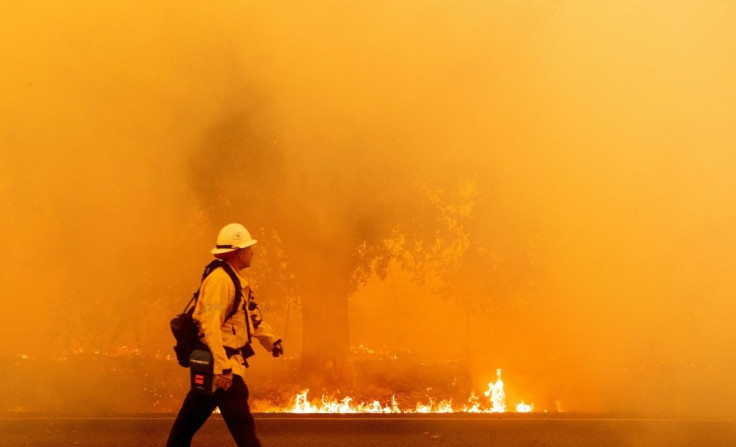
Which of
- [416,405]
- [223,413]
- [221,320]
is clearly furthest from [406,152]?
[223,413]

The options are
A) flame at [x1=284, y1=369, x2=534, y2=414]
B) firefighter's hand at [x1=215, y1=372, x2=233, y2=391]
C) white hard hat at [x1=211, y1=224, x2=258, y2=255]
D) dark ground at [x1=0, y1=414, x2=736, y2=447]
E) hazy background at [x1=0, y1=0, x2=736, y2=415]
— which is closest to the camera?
firefighter's hand at [x1=215, y1=372, x2=233, y2=391]

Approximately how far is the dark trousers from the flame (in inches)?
132

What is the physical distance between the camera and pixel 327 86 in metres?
5.64

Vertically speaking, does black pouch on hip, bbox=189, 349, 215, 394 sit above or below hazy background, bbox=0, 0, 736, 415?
below

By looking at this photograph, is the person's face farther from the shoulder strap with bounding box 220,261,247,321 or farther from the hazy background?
the hazy background

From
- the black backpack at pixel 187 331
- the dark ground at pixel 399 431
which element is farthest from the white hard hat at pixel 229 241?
the dark ground at pixel 399 431

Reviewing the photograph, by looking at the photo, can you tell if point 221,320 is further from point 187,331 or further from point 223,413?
point 223,413

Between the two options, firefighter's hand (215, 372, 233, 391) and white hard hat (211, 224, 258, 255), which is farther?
white hard hat (211, 224, 258, 255)

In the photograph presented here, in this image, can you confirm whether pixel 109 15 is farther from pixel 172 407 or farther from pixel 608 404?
pixel 608 404

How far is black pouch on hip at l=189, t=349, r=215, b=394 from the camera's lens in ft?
10.9

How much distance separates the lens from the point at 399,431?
5.14 meters

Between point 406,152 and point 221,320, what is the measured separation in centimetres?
296

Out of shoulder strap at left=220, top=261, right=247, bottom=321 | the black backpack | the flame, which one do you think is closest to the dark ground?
the flame

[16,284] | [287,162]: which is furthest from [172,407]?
[287,162]
